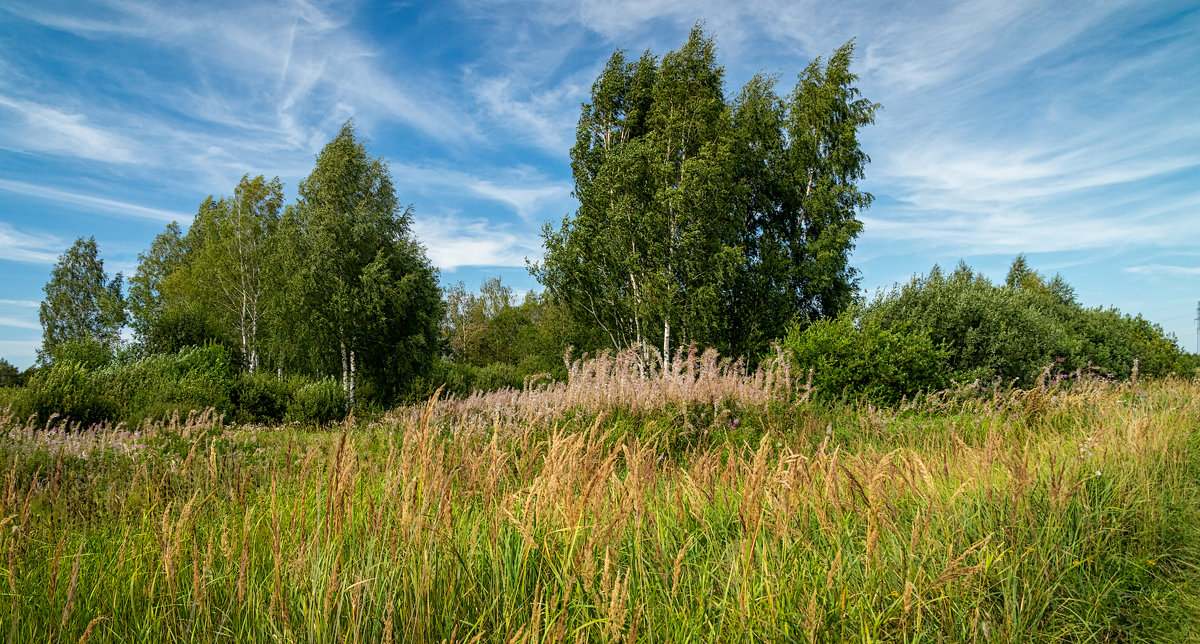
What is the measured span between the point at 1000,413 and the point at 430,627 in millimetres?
7654

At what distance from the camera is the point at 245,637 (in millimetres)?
1896

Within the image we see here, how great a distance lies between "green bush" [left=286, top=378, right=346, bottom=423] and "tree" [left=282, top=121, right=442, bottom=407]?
2.24 metres

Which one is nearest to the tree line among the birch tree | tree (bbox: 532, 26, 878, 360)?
tree (bbox: 532, 26, 878, 360)

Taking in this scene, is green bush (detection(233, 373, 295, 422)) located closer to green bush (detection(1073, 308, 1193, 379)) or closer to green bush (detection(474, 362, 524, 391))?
green bush (detection(474, 362, 524, 391))

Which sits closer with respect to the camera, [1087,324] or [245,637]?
[245,637]

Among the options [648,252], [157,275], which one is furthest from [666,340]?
[157,275]

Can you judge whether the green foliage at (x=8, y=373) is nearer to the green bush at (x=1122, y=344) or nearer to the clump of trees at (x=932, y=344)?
the clump of trees at (x=932, y=344)

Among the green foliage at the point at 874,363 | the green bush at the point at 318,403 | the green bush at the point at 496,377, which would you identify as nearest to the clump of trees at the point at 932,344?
the green foliage at the point at 874,363

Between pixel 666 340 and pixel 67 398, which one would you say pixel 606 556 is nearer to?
pixel 67 398

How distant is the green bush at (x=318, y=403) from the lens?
565 inches

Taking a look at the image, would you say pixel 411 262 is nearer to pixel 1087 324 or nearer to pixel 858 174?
pixel 858 174

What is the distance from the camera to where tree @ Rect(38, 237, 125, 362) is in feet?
111

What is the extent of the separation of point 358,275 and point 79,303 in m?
27.7

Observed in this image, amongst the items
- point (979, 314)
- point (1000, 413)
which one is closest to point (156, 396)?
point (1000, 413)
